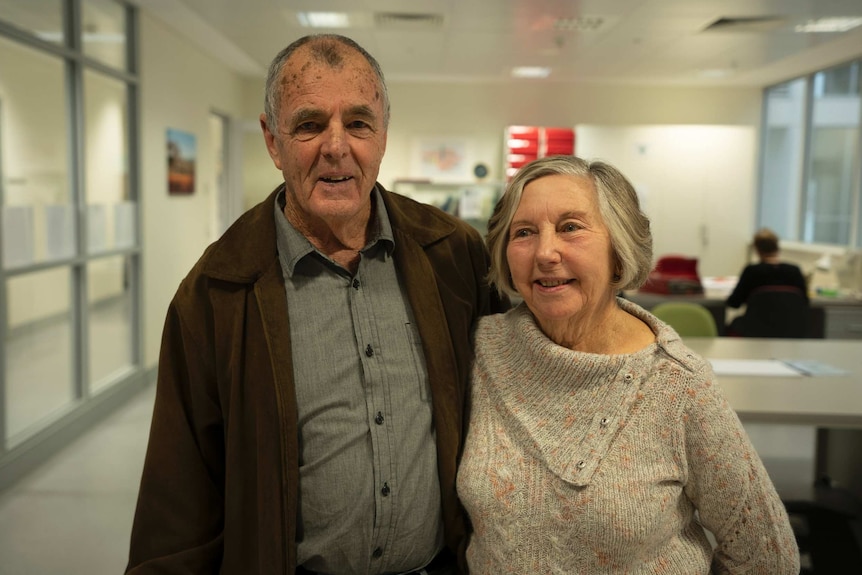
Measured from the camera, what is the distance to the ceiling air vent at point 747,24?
20.8ft

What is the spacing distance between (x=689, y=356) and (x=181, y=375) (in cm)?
98

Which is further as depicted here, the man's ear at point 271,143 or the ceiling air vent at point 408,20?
the ceiling air vent at point 408,20

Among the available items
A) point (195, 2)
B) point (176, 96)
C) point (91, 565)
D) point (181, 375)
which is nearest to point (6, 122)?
point (195, 2)

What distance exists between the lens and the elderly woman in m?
1.35

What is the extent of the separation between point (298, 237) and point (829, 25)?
653 centimetres

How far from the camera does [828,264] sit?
7.52 m

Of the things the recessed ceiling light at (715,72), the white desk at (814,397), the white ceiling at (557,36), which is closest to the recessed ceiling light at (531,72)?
the white ceiling at (557,36)

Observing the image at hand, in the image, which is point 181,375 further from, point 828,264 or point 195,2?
point 828,264

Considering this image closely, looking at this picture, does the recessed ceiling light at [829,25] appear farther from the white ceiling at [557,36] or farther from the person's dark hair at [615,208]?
the person's dark hair at [615,208]

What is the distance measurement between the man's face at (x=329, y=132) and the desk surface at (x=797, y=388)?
168cm

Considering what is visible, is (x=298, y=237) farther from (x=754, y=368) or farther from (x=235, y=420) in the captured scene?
(x=754, y=368)

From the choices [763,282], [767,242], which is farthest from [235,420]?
[767,242]

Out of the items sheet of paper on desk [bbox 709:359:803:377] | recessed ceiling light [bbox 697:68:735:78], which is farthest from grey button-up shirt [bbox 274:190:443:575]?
recessed ceiling light [bbox 697:68:735:78]

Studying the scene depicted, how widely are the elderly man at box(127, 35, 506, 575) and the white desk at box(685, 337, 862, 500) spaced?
1.48m
